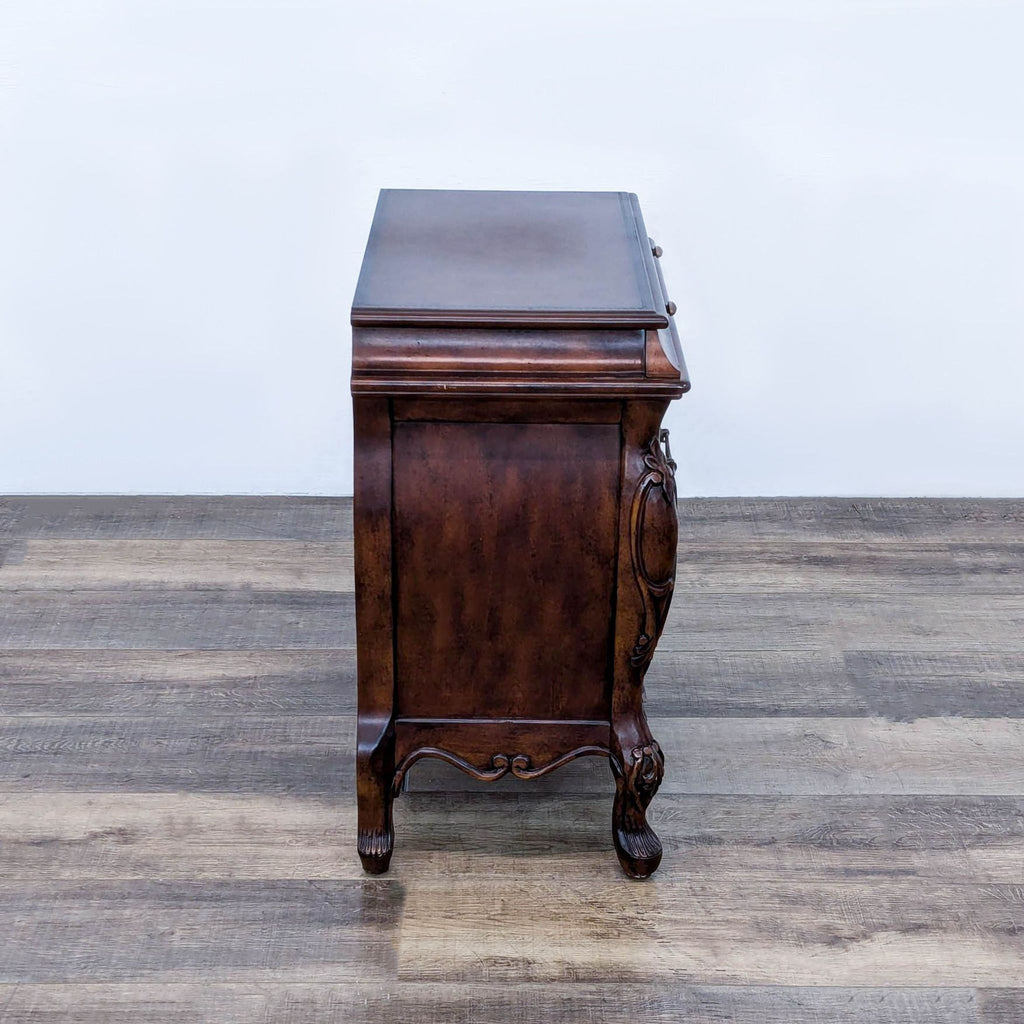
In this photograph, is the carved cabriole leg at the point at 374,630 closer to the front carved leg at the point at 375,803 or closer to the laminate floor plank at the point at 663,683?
the front carved leg at the point at 375,803

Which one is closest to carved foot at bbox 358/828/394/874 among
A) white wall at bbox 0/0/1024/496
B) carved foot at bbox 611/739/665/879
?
carved foot at bbox 611/739/665/879

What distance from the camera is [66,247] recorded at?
2.84 m

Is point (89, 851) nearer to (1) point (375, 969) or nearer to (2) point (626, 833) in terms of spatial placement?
(1) point (375, 969)

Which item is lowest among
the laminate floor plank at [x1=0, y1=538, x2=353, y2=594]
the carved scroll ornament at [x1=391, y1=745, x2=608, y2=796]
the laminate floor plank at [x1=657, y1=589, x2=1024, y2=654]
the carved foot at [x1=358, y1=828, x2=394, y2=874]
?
the laminate floor plank at [x1=0, y1=538, x2=353, y2=594]

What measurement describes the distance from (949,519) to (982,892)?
121 centimetres

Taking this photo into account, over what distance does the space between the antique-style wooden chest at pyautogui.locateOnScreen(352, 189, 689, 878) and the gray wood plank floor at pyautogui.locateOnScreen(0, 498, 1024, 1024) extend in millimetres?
138

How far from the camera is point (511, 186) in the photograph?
110 inches

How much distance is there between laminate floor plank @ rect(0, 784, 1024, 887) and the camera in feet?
6.35

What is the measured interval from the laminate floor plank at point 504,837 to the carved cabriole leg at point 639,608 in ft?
0.23

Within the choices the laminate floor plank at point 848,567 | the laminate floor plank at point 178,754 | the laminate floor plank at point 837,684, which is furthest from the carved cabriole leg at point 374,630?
the laminate floor plank at point 848,567

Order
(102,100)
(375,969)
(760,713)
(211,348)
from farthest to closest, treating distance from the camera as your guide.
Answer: (211,348) → (102,100) → (760,713) → (375,969)

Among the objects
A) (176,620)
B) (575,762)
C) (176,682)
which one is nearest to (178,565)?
(176,620)

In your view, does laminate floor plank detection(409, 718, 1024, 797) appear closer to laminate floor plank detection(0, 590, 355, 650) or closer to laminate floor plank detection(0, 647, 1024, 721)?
laminate floor plank detection(0, 647, 1024, 721)

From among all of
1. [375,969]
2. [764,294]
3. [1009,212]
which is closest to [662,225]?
[764,294]
